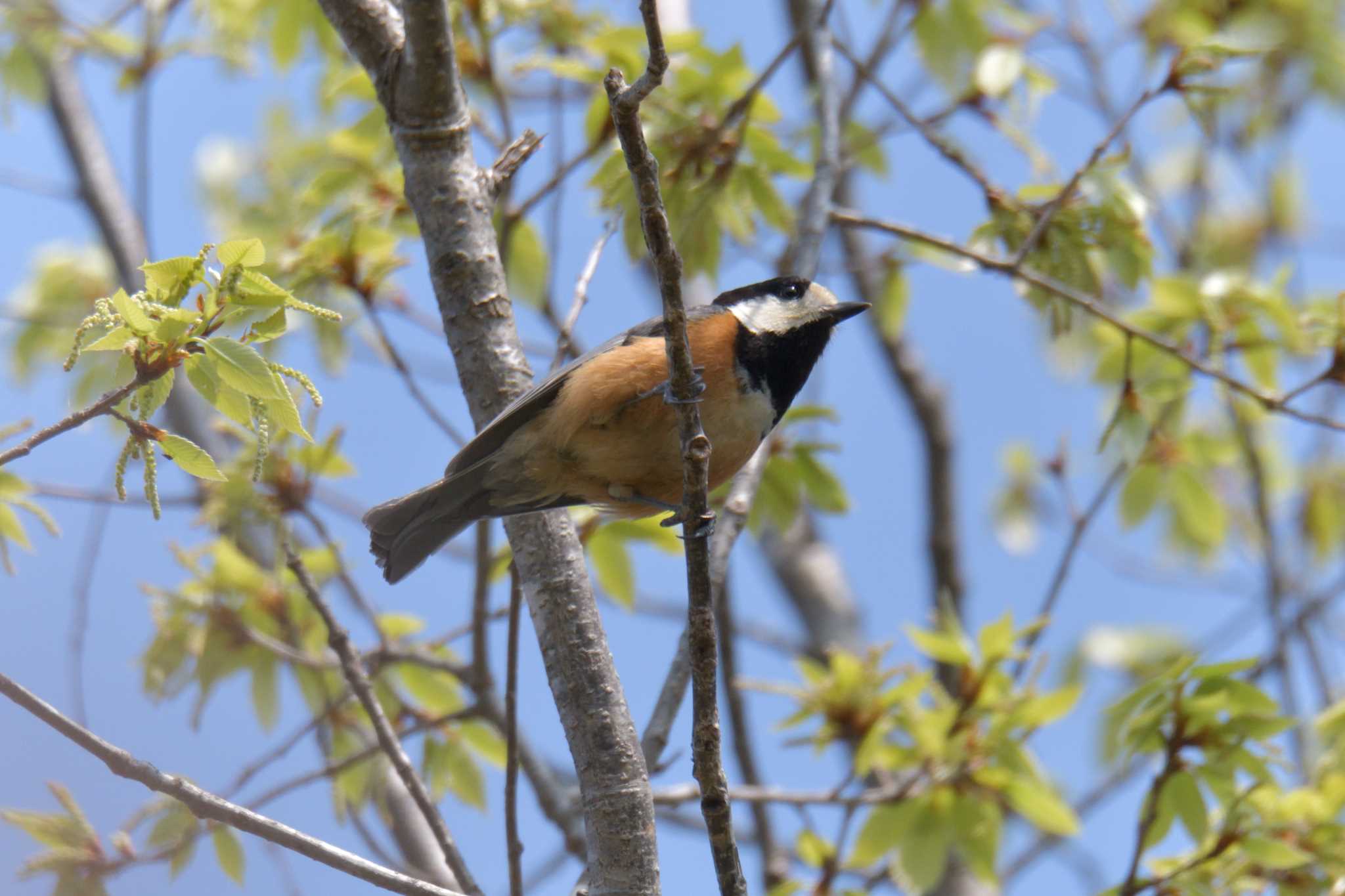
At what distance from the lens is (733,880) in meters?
2.53

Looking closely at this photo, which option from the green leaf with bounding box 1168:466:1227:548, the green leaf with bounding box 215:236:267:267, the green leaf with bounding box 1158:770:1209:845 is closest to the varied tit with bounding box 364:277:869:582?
the green leaf with bounding box 215:236:267:267

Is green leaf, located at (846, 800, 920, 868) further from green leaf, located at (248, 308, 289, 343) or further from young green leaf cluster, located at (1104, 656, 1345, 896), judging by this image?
green leaf, located at (248, 308, 289, 343)

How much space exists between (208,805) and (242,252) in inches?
38.7

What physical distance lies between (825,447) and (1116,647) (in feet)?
13.6

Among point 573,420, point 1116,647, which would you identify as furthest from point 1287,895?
point 1116,647

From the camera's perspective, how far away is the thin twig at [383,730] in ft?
9.75

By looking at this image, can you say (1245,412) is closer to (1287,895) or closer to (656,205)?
(1287,895)

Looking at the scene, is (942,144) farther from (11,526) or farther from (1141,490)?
(11,526)

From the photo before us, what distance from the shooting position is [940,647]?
3.99 m

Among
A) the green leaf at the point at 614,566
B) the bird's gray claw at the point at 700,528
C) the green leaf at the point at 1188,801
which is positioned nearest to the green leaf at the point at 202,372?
the bird's gray claw at the point at 700,528

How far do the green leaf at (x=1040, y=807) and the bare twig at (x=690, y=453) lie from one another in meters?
1.68

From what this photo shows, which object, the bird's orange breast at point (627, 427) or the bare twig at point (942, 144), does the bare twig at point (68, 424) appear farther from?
the bare twig at point (942, 144)

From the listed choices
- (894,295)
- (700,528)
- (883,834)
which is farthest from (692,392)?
(894,295)

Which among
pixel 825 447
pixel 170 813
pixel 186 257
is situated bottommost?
pixel 170 813
